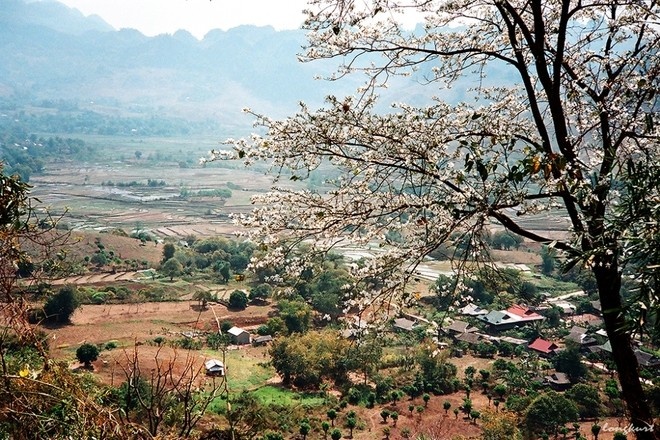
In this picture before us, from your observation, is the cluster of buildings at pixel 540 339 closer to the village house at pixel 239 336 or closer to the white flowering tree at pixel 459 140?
the village house at pixel 239 336

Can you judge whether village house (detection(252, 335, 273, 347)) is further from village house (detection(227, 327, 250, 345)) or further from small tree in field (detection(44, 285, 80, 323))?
small tree in field (detection(44, 285, 80, 323))

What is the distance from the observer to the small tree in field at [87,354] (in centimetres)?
2286

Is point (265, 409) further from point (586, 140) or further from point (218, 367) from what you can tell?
point (586, 140)

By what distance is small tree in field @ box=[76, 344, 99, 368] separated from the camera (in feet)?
75.0

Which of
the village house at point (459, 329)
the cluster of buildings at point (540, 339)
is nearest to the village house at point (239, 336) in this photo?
the cluster of buildings at point (540, 339)

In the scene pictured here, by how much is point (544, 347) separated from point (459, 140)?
29.0 m

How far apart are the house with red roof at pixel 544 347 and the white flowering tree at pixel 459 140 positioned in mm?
27639

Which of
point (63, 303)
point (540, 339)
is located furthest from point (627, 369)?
point (63, 303)

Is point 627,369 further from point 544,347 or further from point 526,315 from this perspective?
point 526,315

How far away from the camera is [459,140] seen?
138 inches

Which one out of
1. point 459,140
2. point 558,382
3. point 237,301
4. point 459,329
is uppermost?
point 459,140

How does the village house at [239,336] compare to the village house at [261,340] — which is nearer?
the village house at [239,336]

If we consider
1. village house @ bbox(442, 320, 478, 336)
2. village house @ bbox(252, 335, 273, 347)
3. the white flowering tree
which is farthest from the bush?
the white flowering tree

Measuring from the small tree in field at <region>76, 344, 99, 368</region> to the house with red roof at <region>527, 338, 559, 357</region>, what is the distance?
78.4ft
